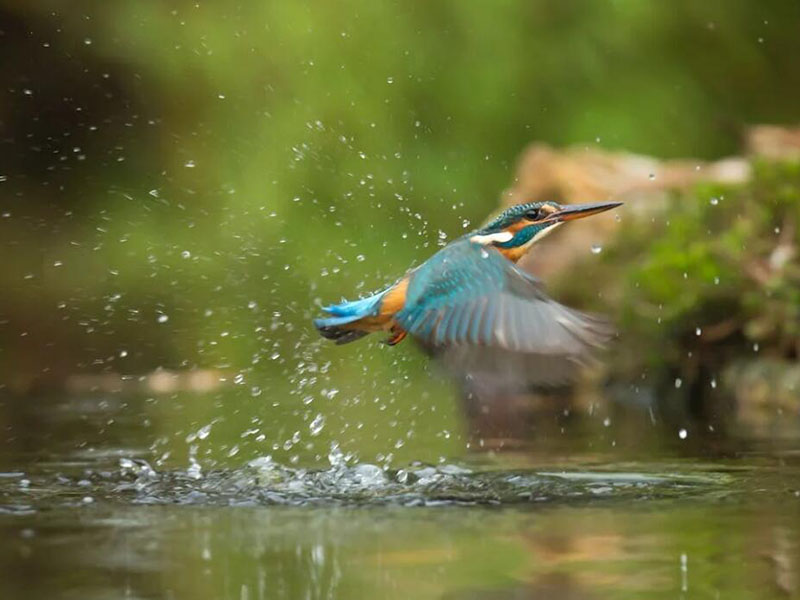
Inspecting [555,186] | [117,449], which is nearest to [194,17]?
[555,186]

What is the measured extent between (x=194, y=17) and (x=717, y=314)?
Answer: 635 cm

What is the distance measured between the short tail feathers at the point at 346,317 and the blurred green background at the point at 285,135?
676 cm

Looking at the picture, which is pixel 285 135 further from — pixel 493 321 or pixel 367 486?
pixel 493 321

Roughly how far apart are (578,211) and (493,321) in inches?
23.8

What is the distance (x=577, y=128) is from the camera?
48.3 ft

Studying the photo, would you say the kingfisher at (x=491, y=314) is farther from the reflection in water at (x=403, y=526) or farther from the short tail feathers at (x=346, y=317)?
the reflection in water at (x=403, y=526)

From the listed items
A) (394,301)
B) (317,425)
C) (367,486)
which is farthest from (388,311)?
(317,425)

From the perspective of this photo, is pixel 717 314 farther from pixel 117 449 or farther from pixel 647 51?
pixel 647 51

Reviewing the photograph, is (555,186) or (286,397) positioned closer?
(286,397)

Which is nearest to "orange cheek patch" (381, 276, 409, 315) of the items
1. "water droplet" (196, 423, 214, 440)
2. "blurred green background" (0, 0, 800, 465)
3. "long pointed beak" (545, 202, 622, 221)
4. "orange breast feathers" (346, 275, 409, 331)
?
"orange breast feathers" (346, 275, 409, 331)

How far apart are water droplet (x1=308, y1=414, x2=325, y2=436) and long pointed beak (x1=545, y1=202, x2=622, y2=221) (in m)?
2.20

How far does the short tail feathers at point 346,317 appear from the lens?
542 centimetres

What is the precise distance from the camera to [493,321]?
5.07 m

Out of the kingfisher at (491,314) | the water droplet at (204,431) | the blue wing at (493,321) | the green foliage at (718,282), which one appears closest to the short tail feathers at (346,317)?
the kingfisher at (491,314)
